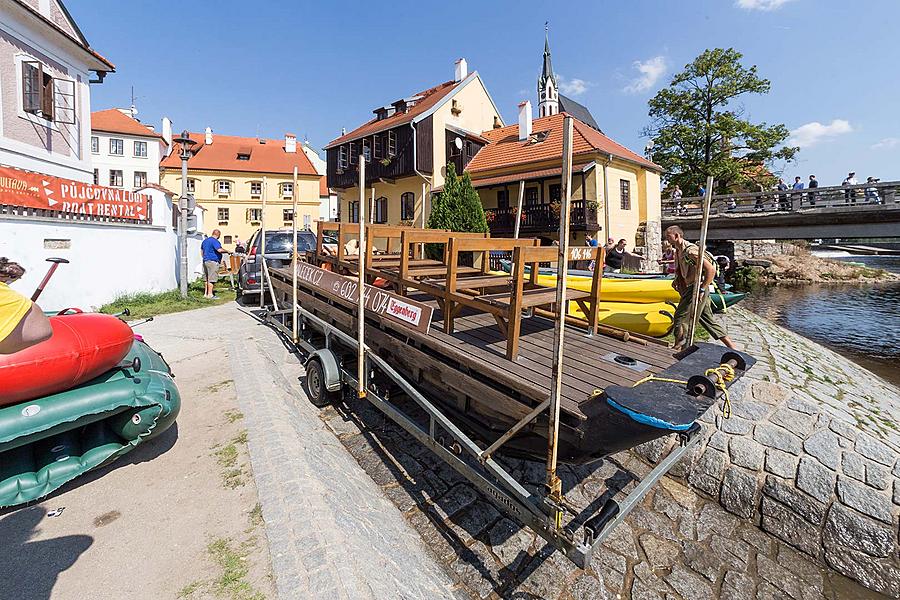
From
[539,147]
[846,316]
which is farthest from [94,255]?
[846,316]

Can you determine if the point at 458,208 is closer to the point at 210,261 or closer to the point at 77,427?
the point at 210,261

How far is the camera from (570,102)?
54031 millimetres

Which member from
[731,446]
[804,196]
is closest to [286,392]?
[731,446]

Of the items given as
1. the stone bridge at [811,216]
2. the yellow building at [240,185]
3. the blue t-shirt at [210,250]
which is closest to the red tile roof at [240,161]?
the yellow building at [240,185]

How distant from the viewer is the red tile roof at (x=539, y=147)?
21.1 m

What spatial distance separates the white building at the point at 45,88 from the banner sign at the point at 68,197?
3602 millimetres

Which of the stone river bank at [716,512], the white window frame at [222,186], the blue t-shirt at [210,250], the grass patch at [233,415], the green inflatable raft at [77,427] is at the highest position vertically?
the white window frame at [222,186]

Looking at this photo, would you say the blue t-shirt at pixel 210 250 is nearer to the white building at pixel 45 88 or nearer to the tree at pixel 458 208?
the white building at pixel 45 88

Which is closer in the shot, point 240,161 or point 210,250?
point 210,250

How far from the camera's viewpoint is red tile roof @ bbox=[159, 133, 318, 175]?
41.2 meters

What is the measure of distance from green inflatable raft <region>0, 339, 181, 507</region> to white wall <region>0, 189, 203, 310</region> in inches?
302

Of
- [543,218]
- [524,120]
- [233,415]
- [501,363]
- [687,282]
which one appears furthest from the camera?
[524,120]

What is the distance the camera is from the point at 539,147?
74.8 feet

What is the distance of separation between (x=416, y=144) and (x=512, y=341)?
78.0ft
